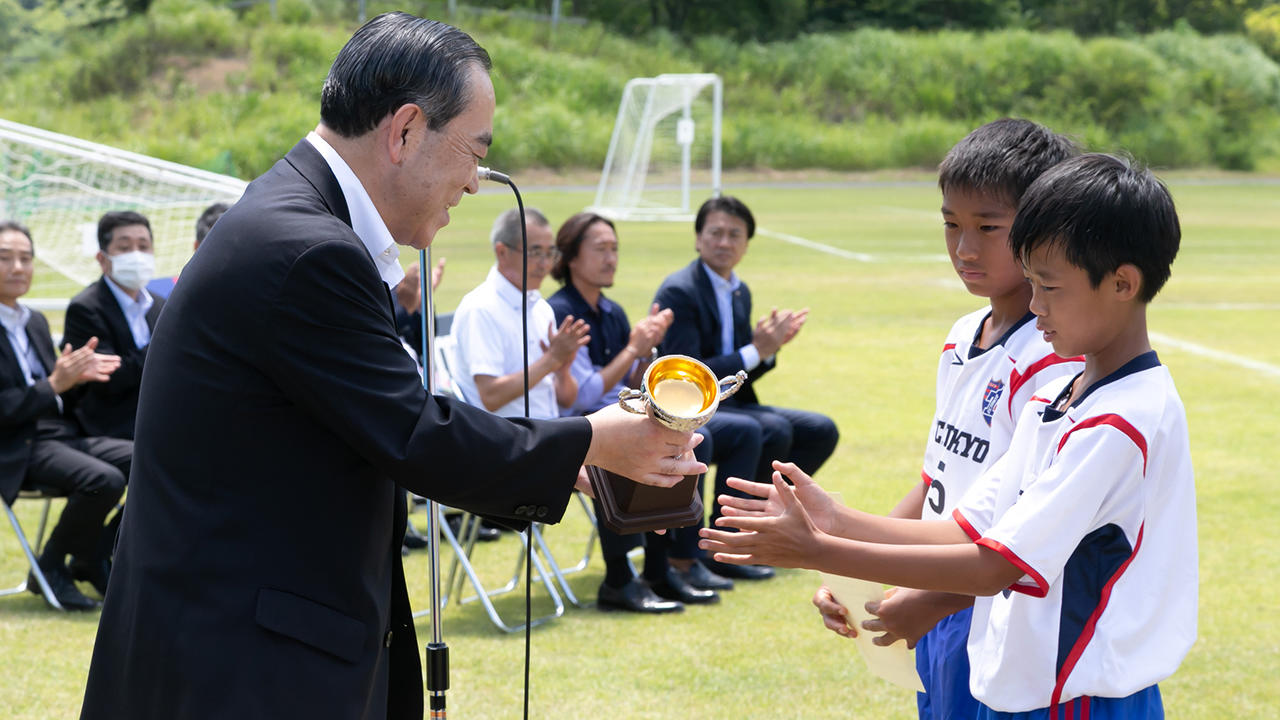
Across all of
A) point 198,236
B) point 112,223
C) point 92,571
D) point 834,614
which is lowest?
point 92,571

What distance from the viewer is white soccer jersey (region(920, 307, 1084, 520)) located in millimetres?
2809

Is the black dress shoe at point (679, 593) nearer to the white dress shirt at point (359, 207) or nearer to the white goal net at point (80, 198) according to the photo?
the white dress shirt at point (359, 207)

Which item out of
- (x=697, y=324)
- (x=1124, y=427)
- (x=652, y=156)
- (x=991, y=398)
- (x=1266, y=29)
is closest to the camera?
(x=1124, y=427)

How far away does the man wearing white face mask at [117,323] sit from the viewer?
6559 mm

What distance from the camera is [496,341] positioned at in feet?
20.9

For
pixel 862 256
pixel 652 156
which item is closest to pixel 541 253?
pixel 862 256

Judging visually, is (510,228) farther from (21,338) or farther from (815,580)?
(21,338)

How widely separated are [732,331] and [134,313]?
3.28m

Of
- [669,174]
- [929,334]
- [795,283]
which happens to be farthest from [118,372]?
[669,174]

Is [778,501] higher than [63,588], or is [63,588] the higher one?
[778,501]

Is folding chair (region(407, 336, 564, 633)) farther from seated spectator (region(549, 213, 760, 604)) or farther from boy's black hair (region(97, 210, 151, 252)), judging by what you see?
boy's black hair (region(97, 210, 151, 252))

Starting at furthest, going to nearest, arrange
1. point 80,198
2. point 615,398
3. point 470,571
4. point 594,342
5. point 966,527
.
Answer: point 80,198 < point 594,342 < point 615,398 < point 470,571 < point 966,527

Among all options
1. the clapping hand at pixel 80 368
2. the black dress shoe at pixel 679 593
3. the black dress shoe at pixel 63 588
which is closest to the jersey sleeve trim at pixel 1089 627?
the black dress shoe at pixel 679 593

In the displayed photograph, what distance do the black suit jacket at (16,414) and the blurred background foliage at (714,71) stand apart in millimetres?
30741
